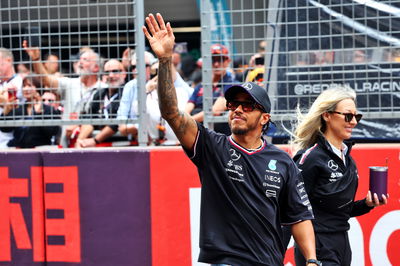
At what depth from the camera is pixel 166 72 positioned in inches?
170

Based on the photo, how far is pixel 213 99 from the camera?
22.6 feet

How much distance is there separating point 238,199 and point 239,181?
4.4 inches

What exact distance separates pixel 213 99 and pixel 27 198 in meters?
2.00

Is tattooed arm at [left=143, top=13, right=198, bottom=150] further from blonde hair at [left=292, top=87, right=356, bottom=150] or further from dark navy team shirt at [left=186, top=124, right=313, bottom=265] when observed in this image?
blonde hair at [left=292, top=87, right=356, bottom=150]

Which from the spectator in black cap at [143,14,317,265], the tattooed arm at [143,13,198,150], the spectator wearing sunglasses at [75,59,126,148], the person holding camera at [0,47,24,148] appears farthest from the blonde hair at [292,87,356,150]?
the person holding camera at [0,47,24,148]

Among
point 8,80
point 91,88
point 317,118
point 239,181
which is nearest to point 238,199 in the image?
point 239,181

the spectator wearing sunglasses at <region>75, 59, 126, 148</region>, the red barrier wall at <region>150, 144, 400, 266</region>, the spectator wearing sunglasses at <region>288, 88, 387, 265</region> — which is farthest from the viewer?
the spectator wearing sunglasses at <region>75, 59, 126, 148</region>

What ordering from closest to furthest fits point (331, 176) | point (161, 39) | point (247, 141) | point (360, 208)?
point (161, 39) < point (247, 141) < point (331, 176) < point (360, 208)

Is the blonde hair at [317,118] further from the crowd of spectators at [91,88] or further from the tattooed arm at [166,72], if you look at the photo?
the tattooed arm at [166,72]

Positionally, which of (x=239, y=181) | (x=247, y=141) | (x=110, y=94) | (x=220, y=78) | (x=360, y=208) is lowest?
(x=360, y=208)

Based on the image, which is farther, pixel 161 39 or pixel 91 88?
pixel 91 88

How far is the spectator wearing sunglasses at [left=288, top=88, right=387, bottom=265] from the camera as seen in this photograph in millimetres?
5273

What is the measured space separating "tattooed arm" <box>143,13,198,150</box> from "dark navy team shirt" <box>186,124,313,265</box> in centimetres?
17

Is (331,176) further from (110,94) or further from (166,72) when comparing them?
(110,94)
